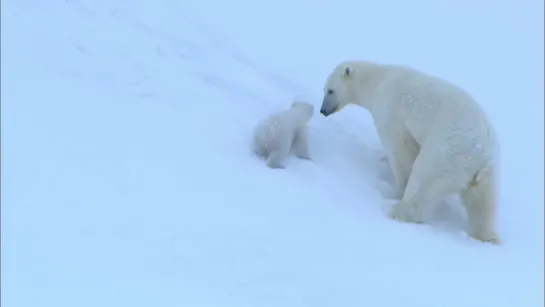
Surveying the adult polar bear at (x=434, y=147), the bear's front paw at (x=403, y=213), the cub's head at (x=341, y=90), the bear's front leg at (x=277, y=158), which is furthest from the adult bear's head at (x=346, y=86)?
the bear's front paw at (x=403, y=213)

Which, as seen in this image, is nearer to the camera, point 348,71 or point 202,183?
point 202,183

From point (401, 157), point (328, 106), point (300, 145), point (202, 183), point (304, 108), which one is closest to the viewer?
point (202, 183)

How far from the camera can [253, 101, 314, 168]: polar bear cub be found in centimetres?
491

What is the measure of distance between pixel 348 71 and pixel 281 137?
138cm

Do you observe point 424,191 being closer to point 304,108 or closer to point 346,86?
point 304,108

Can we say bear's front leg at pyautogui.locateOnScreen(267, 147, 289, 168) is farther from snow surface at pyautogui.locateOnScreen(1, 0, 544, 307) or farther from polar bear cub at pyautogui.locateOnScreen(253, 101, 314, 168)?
snow surface at pyautogui.locateOnScreen(1, 0, 544, 307)

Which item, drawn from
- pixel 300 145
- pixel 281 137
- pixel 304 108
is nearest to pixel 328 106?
pixel 304 108

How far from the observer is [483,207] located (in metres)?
4.93

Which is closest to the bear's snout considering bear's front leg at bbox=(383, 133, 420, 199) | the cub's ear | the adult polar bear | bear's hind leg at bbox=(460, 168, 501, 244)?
the cub's ear

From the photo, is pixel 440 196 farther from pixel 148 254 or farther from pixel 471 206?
pixel 148 254

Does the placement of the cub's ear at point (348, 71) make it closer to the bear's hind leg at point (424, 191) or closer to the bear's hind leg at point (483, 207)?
the bear's hind leg at point (424, 191)

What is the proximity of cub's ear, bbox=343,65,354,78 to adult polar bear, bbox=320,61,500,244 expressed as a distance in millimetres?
390

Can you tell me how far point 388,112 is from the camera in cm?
555

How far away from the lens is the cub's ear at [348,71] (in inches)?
238
